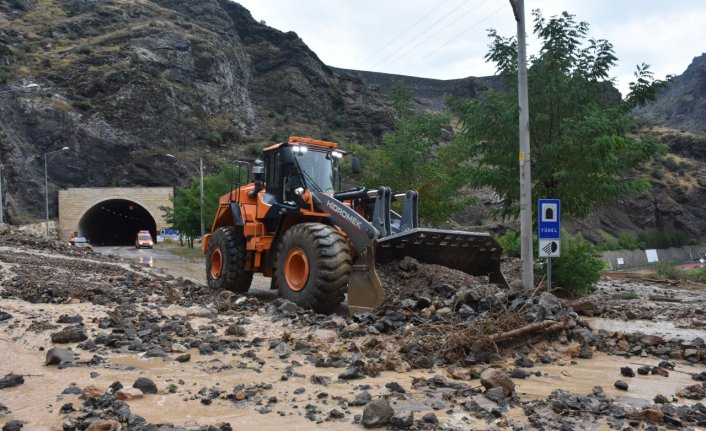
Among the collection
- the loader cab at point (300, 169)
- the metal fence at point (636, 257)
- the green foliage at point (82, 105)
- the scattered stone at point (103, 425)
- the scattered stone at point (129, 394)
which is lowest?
the metal fence at point (636, 257)

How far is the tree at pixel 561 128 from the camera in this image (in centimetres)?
1225

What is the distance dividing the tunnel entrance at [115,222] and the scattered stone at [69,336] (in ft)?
162

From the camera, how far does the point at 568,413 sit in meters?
4.44

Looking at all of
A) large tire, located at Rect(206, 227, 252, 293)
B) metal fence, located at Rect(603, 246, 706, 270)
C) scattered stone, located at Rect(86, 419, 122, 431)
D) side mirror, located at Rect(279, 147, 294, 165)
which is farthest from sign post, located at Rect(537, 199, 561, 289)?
metal fence, located at Rect(603, 246, 706, 270)

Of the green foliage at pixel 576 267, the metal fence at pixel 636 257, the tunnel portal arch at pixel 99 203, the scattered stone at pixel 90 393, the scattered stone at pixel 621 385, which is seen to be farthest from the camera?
the tunnel portal arch at pixel 99 203

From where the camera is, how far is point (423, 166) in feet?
63.2

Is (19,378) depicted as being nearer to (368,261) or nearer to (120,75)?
(368,261)

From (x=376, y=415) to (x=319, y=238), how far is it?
5011mm

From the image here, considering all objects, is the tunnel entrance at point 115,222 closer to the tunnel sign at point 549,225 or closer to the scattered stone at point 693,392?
the tunnel sign at point 549,225

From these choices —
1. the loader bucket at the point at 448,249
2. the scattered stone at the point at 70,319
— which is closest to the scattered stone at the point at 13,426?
the scattered stone at the point at 70,319

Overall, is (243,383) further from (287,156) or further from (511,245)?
(511,245)

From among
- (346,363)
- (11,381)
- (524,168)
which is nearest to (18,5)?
(524,168)

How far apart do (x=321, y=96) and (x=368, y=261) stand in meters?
85.7

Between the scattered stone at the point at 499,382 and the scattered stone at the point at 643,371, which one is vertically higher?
the scattered stone at the point at 499,382
